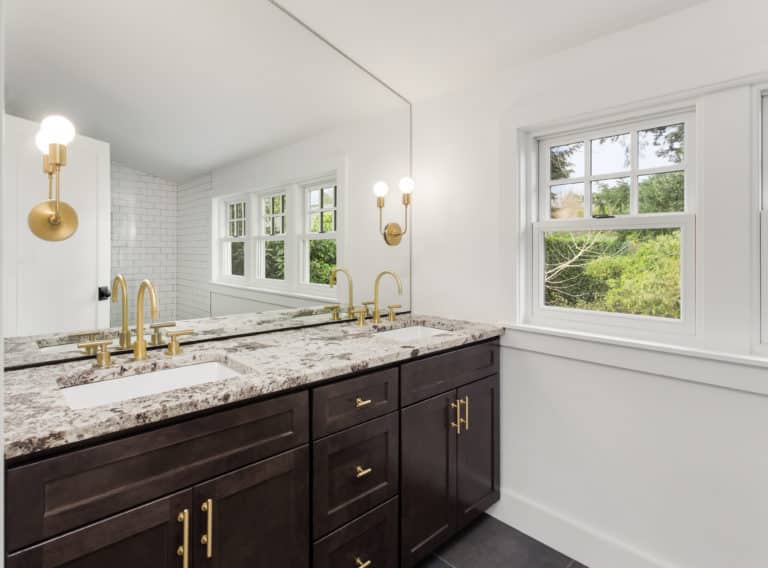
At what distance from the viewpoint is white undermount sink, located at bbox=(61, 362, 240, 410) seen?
4.10ft

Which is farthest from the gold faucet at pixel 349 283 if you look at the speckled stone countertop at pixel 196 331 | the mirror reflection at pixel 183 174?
the speckled stone countertop at pixel 196 331

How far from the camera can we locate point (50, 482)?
2.89ft

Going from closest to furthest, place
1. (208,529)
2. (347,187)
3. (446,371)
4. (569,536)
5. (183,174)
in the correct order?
(208,529) < (183,174) < (446,371) < (569,536) < (347,187)

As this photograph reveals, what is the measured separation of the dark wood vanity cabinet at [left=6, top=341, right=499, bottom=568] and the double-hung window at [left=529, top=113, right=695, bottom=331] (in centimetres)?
56

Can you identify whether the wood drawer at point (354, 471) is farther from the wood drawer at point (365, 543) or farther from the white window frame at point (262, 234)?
the white window frame at point (262, 234)

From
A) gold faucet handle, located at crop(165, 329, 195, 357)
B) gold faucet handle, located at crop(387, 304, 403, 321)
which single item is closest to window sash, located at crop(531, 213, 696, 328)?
gold faucet handle, located at crop(387, 304, 403, 321)

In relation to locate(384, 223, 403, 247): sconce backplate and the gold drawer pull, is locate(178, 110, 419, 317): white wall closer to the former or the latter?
locate(384, 223, 403, 247): sconce backplate

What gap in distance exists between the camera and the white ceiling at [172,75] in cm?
128

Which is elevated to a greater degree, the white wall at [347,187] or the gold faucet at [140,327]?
the white wall at [347,187]

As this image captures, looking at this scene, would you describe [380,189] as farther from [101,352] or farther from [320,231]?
[101,352]

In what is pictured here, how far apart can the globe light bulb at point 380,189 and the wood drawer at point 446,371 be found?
1.03 m

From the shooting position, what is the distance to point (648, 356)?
1771 millimetres

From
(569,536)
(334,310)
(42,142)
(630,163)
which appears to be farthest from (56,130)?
(569,536)

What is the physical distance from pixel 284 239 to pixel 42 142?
0.98 meters
